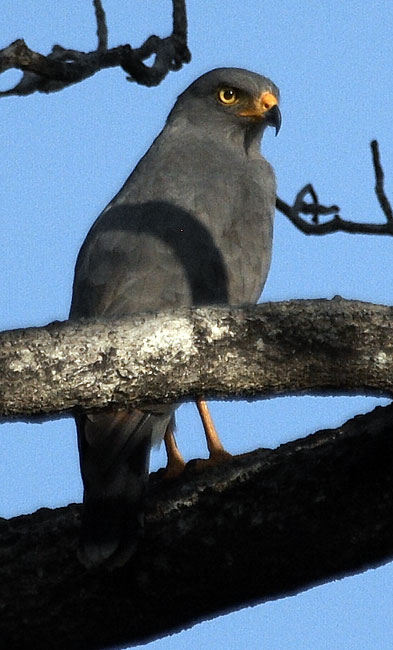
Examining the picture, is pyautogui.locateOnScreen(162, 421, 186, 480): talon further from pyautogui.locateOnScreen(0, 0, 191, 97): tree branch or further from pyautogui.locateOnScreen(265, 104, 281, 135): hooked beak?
pyautogui.locateOnScreen(265, 104, 281, 135): hooked beak

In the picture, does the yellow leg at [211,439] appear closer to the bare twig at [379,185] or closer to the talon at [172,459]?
the talon at [172,459]

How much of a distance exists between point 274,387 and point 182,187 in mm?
2869

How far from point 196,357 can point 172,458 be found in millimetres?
2391

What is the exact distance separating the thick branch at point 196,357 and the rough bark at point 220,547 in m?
0.62

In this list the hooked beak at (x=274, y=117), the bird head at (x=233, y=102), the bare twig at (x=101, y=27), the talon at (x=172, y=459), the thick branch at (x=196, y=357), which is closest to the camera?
the thick branch at (x=196, y=357)

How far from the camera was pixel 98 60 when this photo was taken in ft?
15.0

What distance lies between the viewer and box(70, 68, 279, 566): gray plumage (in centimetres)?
426

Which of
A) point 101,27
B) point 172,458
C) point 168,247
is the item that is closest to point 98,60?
point 101,27

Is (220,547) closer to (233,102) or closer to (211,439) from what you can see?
(211,439)

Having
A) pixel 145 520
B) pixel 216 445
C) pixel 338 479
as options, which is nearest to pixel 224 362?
pixel 338 479

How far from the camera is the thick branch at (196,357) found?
3.03 m

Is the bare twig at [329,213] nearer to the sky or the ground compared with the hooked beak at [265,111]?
nearer to the ground

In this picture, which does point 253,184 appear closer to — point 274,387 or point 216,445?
point 216,445

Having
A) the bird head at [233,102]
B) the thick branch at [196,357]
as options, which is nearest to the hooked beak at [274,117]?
the bird head at [233,102]
